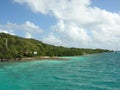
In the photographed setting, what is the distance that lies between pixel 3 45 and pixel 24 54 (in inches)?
437

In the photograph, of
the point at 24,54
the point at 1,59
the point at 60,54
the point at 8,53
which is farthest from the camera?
the point at 60,54

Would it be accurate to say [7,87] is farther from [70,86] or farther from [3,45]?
[3,45]

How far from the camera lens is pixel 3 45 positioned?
341 ft

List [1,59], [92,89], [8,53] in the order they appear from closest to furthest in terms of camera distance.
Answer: [92,89] → [1,59] → [8,53]

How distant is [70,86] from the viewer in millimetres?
27672

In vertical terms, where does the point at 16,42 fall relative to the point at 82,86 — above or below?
above

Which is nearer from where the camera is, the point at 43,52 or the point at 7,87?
the point at 7,87

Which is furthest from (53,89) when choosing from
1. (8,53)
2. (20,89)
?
(8,53)

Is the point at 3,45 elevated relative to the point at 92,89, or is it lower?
elevated

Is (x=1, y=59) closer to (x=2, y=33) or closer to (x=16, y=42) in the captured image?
(x=16, y=42)

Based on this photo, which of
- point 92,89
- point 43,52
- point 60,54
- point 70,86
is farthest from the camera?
point 60,54

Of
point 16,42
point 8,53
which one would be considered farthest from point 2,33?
point 8,53

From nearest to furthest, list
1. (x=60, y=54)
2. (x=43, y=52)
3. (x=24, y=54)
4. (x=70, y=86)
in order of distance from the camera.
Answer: (x=70, y=86) → (x=24, y=54) → (x=43, y=52) → (x=60, y=54)

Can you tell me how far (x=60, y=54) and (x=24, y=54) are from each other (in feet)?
116
